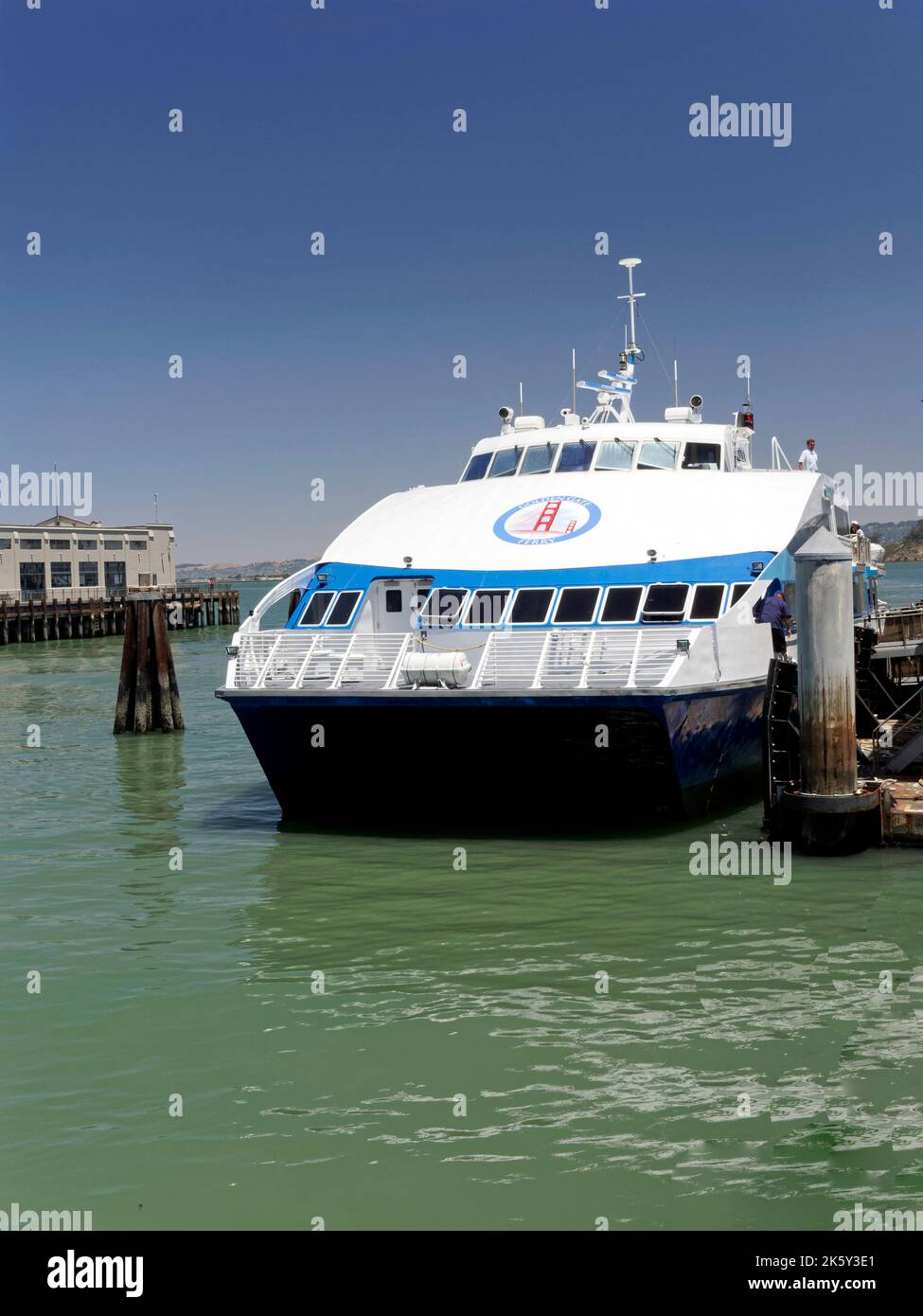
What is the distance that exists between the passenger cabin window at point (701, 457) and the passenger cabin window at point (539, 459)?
6.00ft

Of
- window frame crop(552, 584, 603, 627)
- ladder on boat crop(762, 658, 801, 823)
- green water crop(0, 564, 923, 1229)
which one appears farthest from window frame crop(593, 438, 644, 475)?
green water crop(0, 564, 923, 1229)

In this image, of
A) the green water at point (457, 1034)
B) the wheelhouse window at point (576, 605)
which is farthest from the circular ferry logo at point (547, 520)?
→ the green water at point (457, 1034)

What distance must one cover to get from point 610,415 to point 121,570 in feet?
253

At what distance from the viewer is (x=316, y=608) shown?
53.8ft

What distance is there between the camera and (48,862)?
1497 cm

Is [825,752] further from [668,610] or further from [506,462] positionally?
[506,462]

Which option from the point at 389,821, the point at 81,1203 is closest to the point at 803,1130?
the point at 81,1203

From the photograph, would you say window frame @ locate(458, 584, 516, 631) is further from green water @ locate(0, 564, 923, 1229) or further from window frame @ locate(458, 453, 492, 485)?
window frame @ locate(458, 453, 492, 485)

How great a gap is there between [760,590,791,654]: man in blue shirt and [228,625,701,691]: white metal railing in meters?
1.91

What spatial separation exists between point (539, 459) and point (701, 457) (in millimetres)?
2306

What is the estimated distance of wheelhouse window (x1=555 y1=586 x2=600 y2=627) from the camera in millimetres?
15141

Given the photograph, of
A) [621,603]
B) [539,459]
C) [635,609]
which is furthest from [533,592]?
[539,459]

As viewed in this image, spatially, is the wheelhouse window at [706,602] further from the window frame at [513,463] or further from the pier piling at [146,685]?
the pier piling at [146,685]
